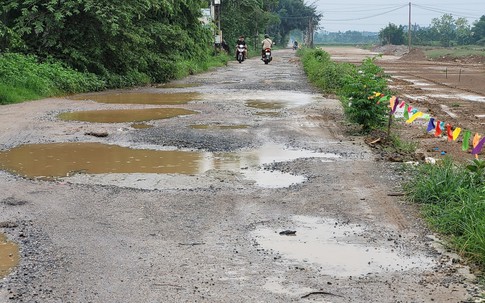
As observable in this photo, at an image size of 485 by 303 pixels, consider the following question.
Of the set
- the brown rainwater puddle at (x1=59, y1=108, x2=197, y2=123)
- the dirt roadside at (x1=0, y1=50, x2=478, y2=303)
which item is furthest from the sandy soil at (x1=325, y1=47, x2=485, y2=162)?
the brown rainwater puddle at (x1=59, y1=108, x2=197, y2=123)

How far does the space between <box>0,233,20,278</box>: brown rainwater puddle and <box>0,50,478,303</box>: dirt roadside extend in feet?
0.28

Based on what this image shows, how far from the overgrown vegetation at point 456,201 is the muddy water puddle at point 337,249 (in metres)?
0.41

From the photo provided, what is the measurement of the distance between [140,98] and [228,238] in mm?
13486

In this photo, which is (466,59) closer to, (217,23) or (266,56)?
(266,56)

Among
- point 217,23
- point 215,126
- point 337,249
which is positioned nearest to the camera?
point 337,249

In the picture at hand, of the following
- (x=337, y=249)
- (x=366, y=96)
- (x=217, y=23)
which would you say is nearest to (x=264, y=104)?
(x=366, y=96)

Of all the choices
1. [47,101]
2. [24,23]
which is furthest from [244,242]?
[24,23]

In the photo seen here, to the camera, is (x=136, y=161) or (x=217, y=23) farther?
(x=217, y=23)

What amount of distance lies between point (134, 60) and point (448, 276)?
1952cm

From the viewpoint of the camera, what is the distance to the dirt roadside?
473 cm

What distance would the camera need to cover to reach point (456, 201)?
6.80 metres

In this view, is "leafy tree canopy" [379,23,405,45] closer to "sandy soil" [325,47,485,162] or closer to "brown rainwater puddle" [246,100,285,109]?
"sandy soil" [325,47,485,162]

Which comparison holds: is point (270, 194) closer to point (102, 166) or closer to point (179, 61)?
point (102, 166)

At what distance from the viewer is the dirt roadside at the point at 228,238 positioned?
4.73 metres
